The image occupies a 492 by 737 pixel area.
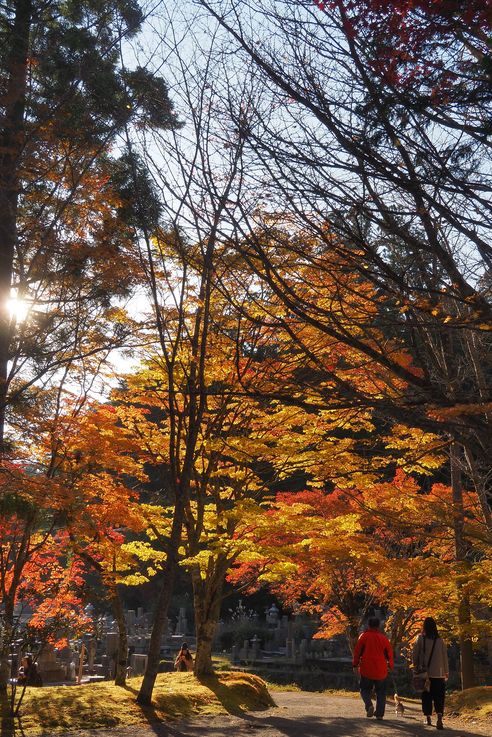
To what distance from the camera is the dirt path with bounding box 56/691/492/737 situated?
10117 millimetres

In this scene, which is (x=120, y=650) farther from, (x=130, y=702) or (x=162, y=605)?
(x=162, y=605)

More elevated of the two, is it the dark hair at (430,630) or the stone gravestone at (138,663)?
the dark hair at (430,630)

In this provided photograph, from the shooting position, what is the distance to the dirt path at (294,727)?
1012 cm

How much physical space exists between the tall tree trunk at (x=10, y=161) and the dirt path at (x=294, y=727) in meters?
4.59

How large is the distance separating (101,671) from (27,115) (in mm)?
17897

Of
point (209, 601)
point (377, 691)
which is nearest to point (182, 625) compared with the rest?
point (209, 601)

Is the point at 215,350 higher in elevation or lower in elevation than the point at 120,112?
lower

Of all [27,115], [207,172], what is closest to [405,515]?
[207,172]

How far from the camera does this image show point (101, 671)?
2395 cm

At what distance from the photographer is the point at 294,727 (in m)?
11.3

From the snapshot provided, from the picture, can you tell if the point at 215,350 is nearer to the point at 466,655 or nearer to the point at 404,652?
the point at 466,655

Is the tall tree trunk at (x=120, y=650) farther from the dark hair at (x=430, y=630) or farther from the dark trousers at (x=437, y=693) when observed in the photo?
the dark hair at (x=430, y=630)

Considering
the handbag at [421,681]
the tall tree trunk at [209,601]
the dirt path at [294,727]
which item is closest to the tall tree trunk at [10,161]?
the dirt path at [294,727]

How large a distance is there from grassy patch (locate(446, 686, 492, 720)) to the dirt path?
0.62 metres
